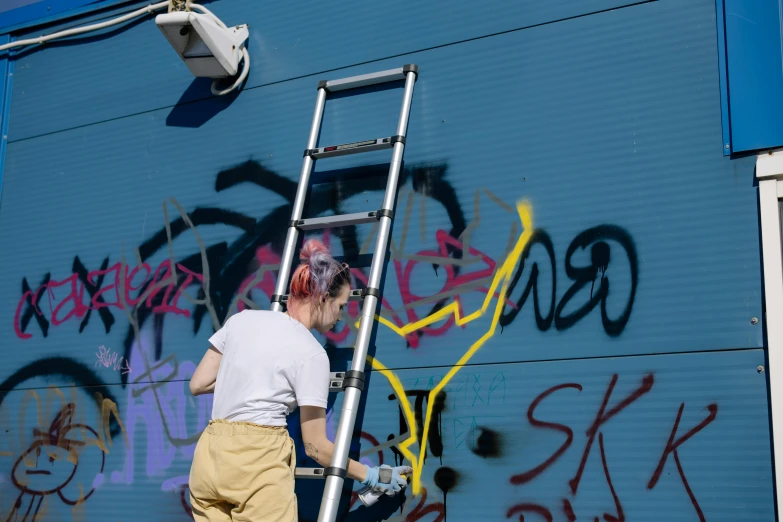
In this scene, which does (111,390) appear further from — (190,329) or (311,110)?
(311,110)

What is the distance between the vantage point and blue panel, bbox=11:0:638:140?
11.9ft

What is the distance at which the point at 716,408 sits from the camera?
2895 mm

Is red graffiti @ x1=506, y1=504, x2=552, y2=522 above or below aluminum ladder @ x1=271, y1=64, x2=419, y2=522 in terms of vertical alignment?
below

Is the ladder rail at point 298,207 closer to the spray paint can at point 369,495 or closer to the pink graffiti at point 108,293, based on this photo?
the pink graffiti at point 108,293

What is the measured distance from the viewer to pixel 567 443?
10.1 ft

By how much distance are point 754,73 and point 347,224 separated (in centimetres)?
162

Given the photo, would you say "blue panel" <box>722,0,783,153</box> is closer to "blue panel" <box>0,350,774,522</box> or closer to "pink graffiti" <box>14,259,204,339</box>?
"blue panel" <box>0,350,774,522</box>

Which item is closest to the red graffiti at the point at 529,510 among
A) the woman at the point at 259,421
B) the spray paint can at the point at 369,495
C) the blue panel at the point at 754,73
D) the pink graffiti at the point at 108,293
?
the spray paint can at the point at 369,495

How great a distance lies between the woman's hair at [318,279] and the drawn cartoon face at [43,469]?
5.77 feet

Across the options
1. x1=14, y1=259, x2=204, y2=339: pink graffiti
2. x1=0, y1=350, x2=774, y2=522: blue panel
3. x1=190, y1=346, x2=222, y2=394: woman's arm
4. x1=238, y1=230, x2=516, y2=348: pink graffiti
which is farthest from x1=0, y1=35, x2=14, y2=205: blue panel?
x1=190, y1=346, x2=222, y2=394: woman's arm

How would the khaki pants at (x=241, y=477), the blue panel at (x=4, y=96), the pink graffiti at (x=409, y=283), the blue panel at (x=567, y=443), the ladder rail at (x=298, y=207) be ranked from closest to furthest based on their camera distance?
the khaki pants at (x=241, y=477) < the blue panel at (x=567, y=443) < the pink graffiti at (x=409, y=283) < the ladder rail at (x=298, y=207) < the blue panel at (x=4, y=96)

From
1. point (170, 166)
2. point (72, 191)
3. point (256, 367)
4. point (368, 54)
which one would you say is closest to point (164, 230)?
point (170, 166)

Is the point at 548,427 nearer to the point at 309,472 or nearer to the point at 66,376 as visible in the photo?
the point at 309,472

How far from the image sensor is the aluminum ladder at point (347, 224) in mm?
2928
